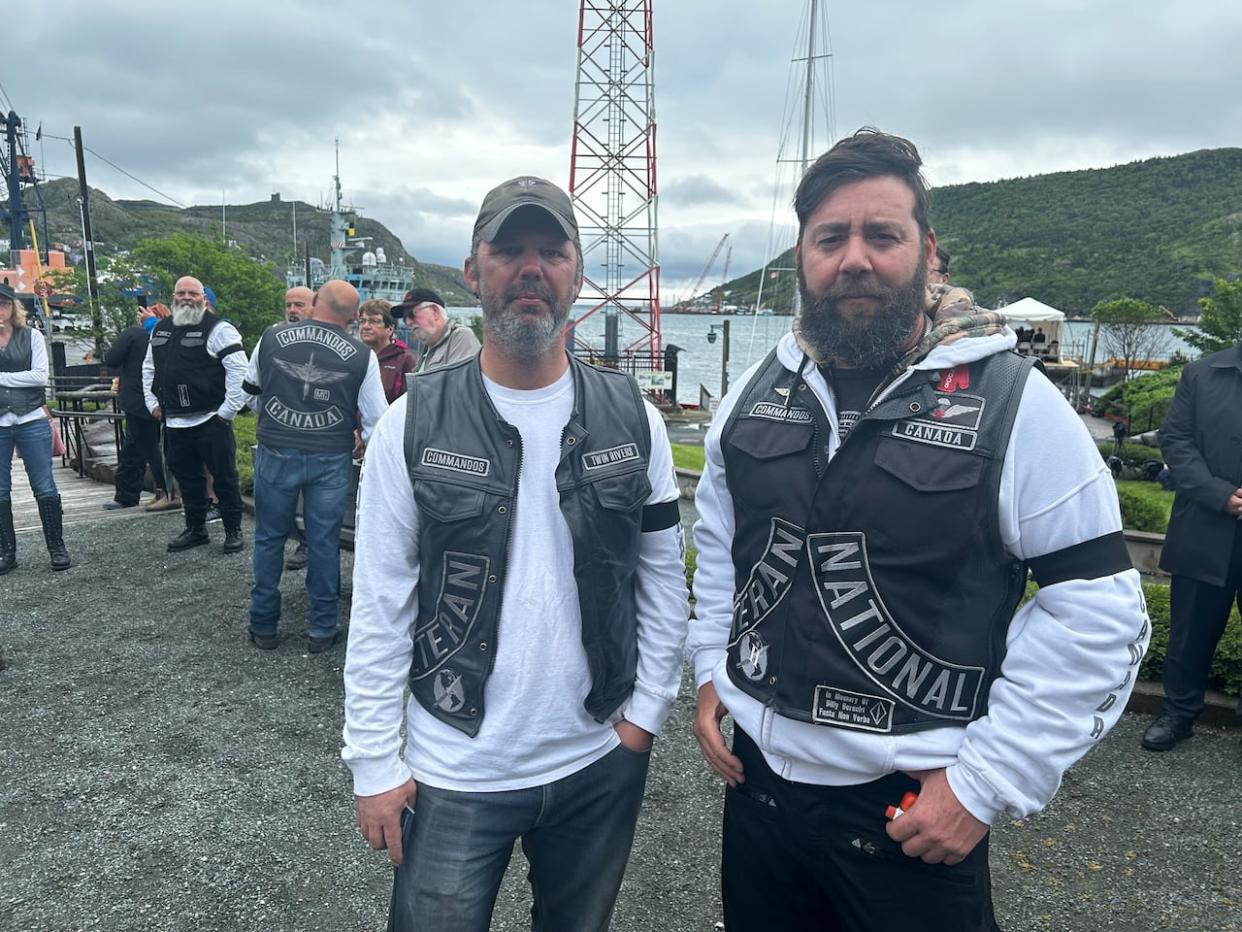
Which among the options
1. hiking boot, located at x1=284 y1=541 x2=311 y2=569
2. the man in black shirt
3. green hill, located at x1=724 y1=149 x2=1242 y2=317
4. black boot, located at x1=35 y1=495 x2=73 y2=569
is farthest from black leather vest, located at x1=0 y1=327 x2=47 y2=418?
green hill, located at x1=724 y1=149 x2=1242 y2=317

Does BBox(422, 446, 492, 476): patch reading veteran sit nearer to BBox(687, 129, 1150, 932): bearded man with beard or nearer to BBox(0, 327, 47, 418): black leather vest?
BBox(687, 129, 1150, 932): bearded man with beard

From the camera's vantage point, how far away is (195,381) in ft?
21.0

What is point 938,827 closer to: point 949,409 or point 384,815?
point 949,409

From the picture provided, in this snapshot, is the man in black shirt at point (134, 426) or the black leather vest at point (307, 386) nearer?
the black leather vest at point (307, 386)

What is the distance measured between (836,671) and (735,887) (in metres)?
0.68

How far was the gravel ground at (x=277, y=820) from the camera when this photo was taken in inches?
113

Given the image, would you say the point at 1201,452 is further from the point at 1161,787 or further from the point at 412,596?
the point at 412,596

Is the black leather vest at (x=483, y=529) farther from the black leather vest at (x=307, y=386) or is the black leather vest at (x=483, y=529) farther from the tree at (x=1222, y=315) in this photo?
the tree at (x=1222, y=315)

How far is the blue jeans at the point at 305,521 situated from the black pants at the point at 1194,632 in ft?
15.7

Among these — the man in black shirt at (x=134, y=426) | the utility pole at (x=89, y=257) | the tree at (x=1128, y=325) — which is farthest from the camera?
the tree at (x=1128, y=325)

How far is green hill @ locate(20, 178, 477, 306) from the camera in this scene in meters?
124

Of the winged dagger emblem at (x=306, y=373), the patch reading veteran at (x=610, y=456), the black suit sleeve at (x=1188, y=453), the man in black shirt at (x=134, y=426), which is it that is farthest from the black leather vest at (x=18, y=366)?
the black suit sleeve at (x=1188, y=453)

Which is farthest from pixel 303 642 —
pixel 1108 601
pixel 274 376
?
pixel 1108 601

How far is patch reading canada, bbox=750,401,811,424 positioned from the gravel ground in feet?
3.44
